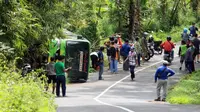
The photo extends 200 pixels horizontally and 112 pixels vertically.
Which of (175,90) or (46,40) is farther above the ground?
(46,40)

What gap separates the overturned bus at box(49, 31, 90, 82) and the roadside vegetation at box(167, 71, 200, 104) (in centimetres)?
517

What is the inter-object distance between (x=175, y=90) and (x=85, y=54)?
262 inches

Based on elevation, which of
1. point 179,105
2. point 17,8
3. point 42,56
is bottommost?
point 179,105

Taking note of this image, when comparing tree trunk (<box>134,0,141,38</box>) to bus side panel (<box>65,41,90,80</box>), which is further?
tree trunk (<box>134,0,141,38</box>)

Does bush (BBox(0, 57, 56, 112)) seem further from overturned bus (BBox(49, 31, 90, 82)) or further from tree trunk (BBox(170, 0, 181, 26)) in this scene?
tree trunk (BBox(170, 0, 181, 26))

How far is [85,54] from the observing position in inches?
1041

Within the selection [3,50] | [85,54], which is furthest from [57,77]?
[85,54]

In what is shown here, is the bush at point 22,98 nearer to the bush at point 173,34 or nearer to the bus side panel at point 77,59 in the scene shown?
the bus side panel at point 77,59

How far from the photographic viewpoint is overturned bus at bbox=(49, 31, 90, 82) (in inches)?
1011

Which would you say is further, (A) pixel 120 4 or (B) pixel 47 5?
(A) pixel 120 4

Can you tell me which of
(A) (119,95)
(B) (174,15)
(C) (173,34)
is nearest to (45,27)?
(A) (119,95)

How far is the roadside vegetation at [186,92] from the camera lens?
18.7m

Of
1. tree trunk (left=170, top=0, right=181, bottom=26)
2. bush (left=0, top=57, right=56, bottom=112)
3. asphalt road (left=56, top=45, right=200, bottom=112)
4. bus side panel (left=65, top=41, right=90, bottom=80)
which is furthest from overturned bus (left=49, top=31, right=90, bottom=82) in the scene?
tree trunk (left=170, top=0, right=181, bottom=26)

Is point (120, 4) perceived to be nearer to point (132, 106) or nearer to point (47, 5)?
point (47, 5)
